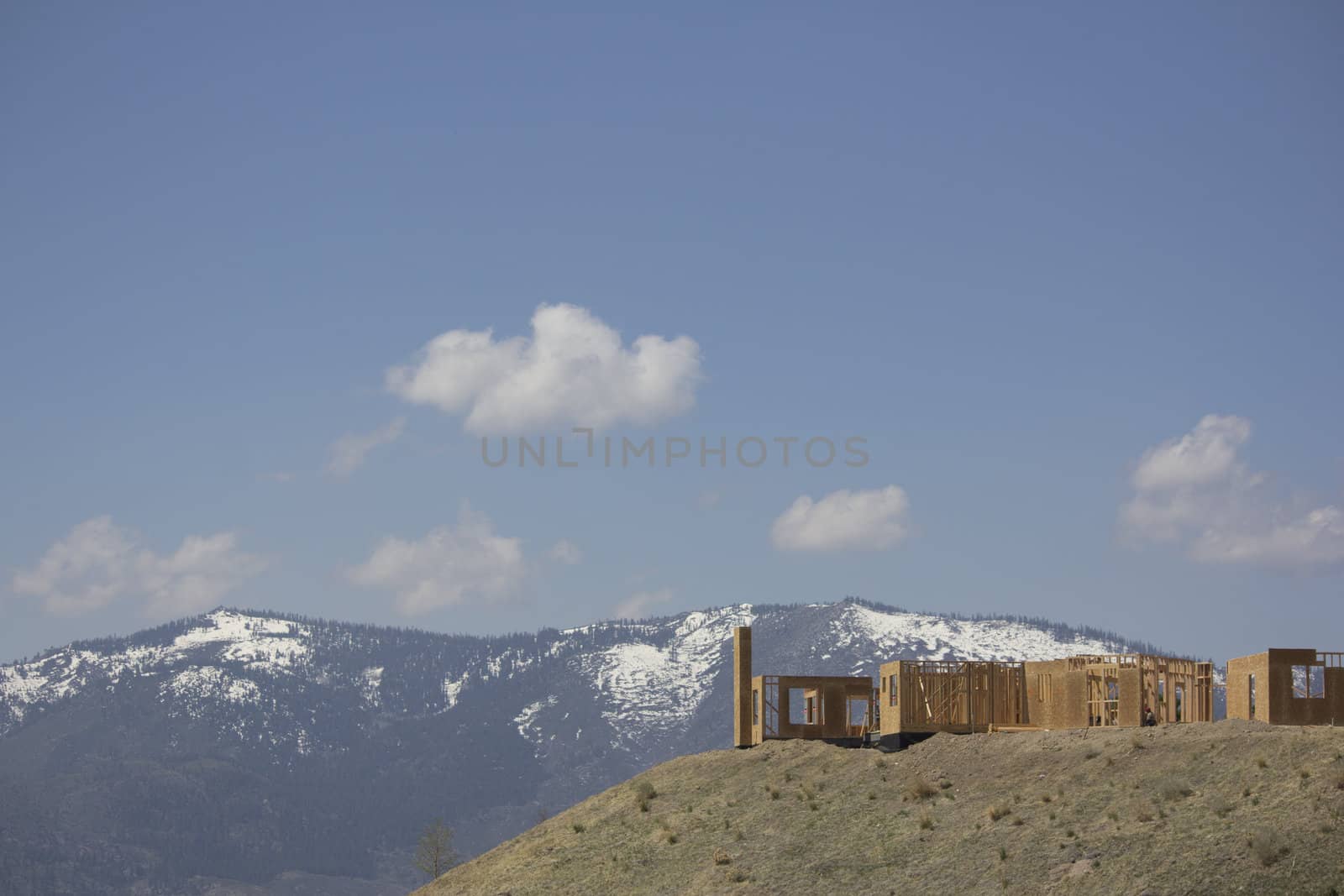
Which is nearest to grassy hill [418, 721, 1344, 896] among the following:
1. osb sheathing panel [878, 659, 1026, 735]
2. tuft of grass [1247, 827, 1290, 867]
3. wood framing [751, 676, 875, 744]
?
tuft of grass [1247, 827, 1290, 867]

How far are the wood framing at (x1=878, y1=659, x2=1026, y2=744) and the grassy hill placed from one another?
160cm

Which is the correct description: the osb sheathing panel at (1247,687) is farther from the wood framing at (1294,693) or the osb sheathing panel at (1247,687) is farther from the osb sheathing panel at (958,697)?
the osb sheathing panel at (958,697)

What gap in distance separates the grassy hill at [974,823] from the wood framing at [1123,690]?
2.53 m

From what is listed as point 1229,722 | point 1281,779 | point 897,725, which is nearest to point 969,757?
point 897,725

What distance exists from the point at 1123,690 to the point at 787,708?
51.3 ft

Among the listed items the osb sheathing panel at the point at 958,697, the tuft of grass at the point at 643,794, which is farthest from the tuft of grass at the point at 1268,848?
the tuft of grass at the point at 643,794

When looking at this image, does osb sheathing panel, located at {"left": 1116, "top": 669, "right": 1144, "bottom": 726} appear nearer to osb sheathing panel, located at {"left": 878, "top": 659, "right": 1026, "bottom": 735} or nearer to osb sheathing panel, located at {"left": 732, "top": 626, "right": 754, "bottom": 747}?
osb sheathing panel, located at {"left": 878, "top": 659, "right": 1026, "bottom": 735}

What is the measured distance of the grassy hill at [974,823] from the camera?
144 ft

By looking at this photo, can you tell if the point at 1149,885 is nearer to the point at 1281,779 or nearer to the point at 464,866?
the point at 1281,779

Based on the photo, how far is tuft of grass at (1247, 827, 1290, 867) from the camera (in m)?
42.3

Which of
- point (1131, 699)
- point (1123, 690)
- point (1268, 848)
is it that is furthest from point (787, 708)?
point (1268, 848)

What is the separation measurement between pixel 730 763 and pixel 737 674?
5.99 m

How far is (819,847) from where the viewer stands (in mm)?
53094

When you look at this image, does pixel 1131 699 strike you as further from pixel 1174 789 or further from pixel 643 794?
pixel 643 794
